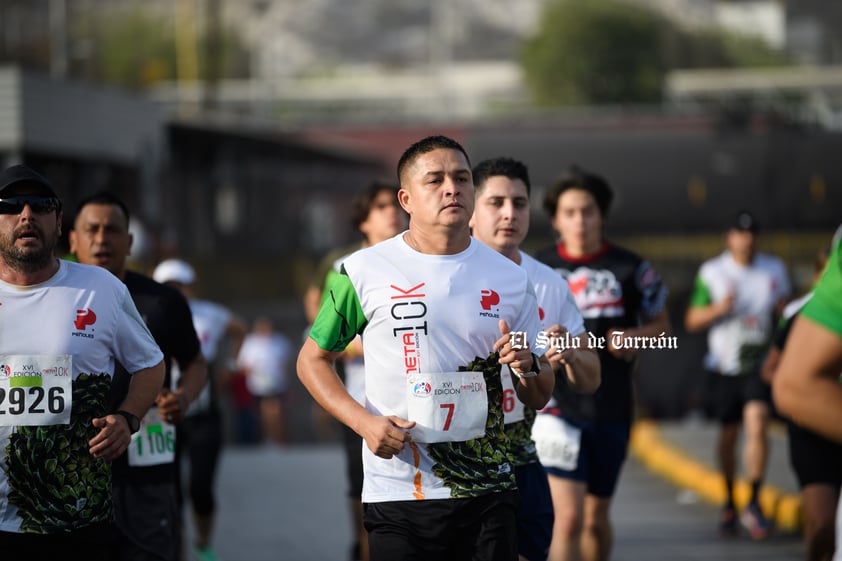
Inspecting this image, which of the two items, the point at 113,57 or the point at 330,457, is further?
the point at 113,57

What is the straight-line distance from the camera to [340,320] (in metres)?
5.02

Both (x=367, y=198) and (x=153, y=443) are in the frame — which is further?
(x=367, y=198)

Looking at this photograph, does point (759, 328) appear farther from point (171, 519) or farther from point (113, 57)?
point (113, 57)

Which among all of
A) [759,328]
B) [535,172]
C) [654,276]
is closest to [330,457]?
[759,328]

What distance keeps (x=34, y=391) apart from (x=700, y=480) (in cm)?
997

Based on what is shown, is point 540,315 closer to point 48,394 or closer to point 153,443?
point 153,443

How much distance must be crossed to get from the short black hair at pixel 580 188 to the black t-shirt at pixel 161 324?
2.19 metres

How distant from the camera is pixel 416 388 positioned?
490 centimetres

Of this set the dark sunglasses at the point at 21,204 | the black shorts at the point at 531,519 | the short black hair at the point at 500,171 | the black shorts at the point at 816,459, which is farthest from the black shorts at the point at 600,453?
the dark sunglasses at the point at 21,204

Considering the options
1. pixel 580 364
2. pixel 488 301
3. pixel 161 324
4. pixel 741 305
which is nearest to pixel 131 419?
pixel 161 324

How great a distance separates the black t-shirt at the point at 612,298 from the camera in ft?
25.3

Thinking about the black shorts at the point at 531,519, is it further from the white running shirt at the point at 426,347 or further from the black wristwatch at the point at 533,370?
the black wristwatch at the point at 533,370

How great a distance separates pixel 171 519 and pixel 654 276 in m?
2.87

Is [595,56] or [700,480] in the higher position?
[595,56]
